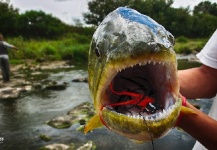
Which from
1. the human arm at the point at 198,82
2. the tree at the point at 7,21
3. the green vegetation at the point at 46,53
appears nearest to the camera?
the human arm at the point at 198,82

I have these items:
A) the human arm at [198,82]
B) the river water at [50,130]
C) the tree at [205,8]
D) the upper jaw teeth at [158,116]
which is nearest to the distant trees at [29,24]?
the tree at [205,8]

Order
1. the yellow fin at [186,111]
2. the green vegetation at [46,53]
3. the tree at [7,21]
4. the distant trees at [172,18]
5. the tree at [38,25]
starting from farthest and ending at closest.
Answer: the distant trees at [172,18] < the tree at [38,25] < the tree at [7,21] < the green vegetation at [46,53] < the yellow fin at [186,111]

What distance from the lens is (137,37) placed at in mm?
1294

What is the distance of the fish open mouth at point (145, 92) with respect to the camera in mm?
1288

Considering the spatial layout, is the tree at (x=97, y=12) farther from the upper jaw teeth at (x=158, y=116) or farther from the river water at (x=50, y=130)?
the upper jaw teeth at (x=158, y=116)

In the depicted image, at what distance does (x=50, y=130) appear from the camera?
717 cm

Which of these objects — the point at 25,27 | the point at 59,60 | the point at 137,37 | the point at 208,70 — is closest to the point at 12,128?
the point at 208,70

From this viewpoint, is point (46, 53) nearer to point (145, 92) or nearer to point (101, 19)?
point (101, 19)

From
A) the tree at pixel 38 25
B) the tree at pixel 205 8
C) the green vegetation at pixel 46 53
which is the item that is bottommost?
the green vegetation at pixel 46 53

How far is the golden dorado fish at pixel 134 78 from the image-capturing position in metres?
1.21

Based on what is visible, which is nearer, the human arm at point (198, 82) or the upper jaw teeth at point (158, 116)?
the upper jaw teeth at point (158, 116)

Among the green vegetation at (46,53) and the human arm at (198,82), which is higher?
the human arm at (198,82)

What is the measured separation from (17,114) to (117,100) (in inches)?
311

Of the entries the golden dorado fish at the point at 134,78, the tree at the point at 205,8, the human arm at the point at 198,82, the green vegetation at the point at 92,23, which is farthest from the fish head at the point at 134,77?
the tree at the point at 205,8
